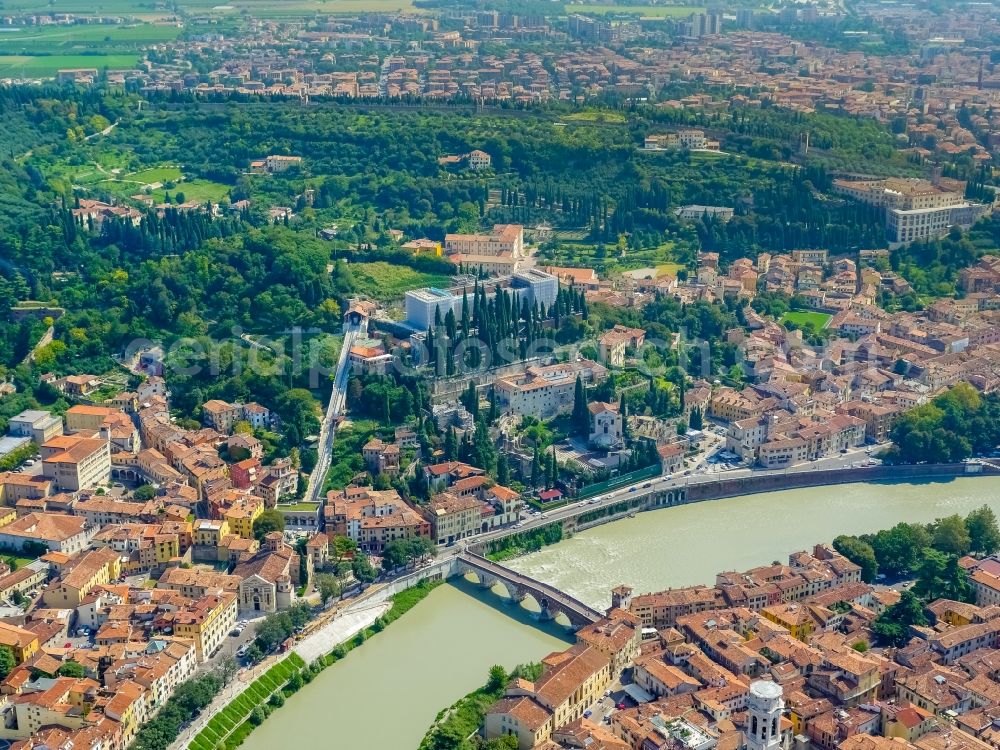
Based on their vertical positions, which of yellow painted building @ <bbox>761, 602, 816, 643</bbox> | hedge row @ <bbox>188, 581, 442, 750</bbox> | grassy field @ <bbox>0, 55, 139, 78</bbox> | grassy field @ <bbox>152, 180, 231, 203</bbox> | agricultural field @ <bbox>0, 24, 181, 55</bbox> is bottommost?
hedge row @ <bbox>188, 581, 442, 750</bbox>

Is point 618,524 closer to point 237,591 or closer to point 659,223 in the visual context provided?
point 237,591

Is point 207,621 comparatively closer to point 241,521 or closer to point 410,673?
point 410,673

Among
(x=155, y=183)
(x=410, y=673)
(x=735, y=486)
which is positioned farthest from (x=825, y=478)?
(x=155, y=183)

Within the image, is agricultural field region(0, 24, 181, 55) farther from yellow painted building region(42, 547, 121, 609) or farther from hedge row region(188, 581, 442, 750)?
hedge row region(188, 581, 442, 750)

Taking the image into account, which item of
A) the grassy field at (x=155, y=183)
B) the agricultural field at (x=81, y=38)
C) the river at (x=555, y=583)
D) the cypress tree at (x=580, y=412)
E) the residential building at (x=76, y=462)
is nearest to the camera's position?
the river at (x=555, y=583)

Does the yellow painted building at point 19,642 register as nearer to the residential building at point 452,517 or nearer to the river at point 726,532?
the residential building at point 452,517

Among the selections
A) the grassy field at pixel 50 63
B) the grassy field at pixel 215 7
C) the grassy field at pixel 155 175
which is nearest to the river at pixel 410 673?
the grassy field at pixel 155 175

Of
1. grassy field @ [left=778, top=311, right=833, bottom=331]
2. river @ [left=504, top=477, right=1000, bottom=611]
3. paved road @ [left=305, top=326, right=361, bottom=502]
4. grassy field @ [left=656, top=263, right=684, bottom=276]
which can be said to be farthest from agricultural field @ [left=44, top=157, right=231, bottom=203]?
river @ [left=504, top=477, right=1000, bottom=611]
